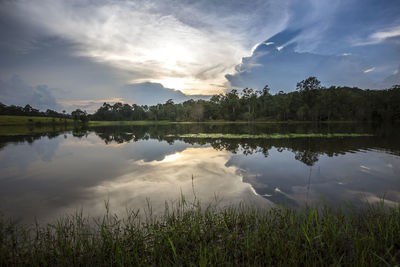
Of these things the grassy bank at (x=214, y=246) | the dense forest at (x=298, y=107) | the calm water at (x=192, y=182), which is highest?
the dense forest at (x=298, y=107)

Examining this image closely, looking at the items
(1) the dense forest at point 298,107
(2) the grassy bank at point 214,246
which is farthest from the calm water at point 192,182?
(1) the dense forest at point 298,107

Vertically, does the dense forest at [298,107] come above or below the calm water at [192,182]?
above

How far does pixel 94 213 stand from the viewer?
227 inches

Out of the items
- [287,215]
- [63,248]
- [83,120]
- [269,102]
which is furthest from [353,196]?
[83,120]

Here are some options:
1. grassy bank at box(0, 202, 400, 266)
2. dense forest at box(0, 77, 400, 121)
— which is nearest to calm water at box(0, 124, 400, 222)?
grassy bank at box(0, 202, 400, 266)

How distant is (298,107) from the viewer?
316ft

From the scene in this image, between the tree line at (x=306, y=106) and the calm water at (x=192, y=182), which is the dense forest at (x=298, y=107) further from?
the calm water at (x=192, y=182)

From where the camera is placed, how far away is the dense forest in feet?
263

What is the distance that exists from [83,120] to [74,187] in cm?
12593

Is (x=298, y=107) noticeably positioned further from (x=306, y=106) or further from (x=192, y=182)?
(x=192, y=182)

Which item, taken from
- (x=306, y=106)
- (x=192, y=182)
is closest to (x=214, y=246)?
(x=192, y=182)

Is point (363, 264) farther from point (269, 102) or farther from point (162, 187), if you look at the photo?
point (269, 102)

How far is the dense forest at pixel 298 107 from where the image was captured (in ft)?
263

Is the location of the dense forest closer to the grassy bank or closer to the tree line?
the tree line
